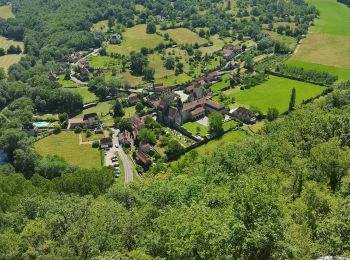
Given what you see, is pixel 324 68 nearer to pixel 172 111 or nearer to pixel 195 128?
pixel 195 128

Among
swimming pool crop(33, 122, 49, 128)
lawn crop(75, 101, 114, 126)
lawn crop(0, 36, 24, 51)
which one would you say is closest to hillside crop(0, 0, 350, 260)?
lawn crop(75, 101, 114, 126)

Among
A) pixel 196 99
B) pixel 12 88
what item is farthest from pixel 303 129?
pixel 12 88

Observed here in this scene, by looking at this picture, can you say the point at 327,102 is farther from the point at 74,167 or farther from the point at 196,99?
the point at 74,167

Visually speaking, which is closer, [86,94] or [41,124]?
[41,124]

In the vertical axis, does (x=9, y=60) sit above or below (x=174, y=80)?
below

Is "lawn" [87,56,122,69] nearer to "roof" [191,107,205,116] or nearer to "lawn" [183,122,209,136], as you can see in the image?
"roof" [191,107,205,116]

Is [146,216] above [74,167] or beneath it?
above

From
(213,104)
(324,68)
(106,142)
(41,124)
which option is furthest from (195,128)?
(324,68)
